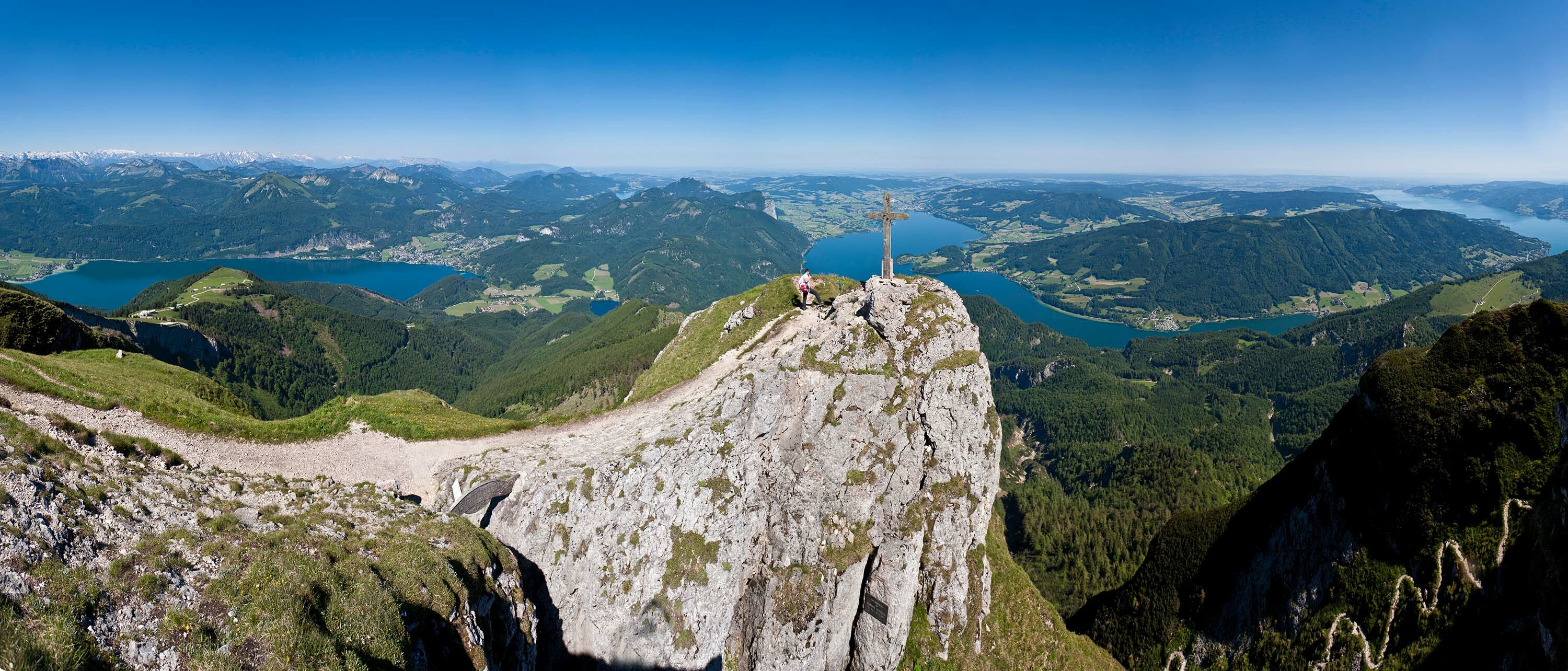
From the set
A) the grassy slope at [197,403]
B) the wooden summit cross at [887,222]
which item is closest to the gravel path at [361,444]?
the grassy slope at [197,403]

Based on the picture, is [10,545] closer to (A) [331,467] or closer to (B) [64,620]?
(B) [64,620]

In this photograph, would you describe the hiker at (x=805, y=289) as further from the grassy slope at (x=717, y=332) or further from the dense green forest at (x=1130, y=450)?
the dense green forest at (x=1130, y=450)

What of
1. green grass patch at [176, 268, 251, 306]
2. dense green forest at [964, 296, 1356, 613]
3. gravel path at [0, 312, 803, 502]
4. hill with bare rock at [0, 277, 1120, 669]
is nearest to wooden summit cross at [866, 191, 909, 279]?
hill with bare rock at [0, 277, 1120, 669]

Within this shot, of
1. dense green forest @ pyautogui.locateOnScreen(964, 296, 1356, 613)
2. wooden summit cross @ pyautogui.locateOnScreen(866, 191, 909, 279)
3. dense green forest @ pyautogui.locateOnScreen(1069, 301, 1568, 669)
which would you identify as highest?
wooden summit cross @ pyautogui.locateOnScreen(866, 191, 909, 279)

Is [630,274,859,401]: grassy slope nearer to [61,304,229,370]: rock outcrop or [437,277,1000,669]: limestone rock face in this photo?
[437,277,1000,669]: limestone rock face

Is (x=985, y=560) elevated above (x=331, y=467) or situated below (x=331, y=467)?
below

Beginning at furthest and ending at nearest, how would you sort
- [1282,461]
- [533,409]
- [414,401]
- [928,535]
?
[1282,461] → [533,409] → [414,401] → [928,535]

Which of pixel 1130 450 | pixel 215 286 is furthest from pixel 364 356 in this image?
pixel 1130 450

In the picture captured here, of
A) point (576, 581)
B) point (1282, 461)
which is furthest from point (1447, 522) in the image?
point (1282, 461)
